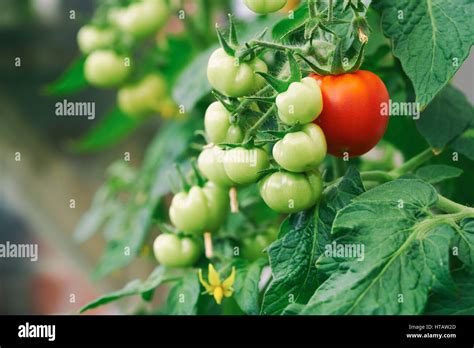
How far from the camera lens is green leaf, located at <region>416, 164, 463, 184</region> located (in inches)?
25.5

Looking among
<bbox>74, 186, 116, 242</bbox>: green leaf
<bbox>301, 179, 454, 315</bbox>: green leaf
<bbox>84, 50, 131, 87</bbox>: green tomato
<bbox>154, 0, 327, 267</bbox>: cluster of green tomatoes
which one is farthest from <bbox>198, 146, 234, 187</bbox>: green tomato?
<bbox>74, 186, 116, 242</bbox>: green leaf

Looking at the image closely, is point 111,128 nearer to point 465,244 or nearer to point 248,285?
point 248,285

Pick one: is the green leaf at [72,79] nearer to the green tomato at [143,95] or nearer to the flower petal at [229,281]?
the green tomato at [143,95]

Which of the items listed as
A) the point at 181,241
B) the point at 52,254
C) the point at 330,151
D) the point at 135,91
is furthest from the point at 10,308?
the point at 330,151

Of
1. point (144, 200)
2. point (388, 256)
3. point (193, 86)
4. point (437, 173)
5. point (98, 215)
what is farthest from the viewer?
point (98, 215)

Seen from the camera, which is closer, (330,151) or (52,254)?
(330,151)

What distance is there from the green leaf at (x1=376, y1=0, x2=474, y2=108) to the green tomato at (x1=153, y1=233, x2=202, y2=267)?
0.78 feet

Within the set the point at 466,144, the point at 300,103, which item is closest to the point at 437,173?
the point at 466,144

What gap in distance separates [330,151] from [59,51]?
4.08 feet

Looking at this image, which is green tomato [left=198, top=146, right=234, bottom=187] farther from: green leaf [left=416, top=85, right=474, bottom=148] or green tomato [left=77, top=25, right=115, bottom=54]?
green tomato [left=77, top=25, right=115, bottom=54]

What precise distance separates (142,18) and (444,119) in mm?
420

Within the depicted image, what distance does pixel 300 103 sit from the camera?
1.83 ft
